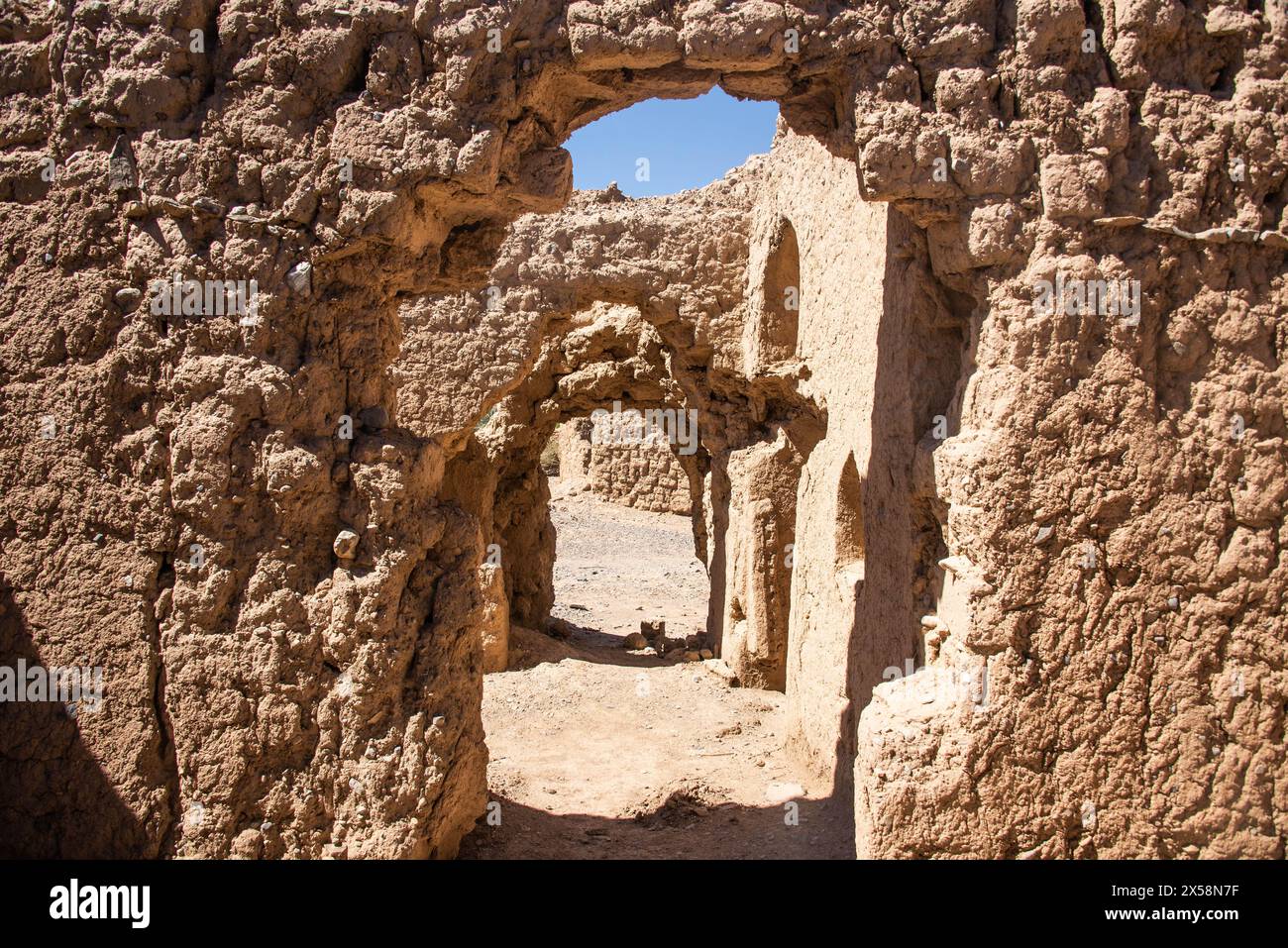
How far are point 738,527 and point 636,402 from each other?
3.42 metres

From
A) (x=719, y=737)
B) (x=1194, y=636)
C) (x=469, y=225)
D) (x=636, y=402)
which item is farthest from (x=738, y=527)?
(x=1194, y=636)

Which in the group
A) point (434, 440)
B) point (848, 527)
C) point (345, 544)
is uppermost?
point (434, 440)

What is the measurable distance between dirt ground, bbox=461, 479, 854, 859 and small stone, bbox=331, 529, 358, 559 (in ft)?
6.82

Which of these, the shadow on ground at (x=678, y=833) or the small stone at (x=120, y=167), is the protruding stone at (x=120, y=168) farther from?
the shadow on ground at (x=678, y=833)

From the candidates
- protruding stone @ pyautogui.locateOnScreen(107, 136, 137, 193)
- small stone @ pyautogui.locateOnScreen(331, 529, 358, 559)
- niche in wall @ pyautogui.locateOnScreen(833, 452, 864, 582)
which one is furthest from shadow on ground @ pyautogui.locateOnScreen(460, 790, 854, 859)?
protruding stone @ pyautogui.locateOnScreen(107, 136, 137, 193)

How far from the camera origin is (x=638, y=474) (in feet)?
72.0

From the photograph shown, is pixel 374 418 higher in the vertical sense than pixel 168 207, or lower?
Result: lower

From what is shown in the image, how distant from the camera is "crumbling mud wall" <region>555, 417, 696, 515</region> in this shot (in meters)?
21.7

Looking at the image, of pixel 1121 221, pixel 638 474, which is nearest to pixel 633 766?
pixel 1121 221

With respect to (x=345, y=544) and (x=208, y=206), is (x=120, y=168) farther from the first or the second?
(x=345, y=544)

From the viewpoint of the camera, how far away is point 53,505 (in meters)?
4.57

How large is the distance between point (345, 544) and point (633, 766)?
4548 mm

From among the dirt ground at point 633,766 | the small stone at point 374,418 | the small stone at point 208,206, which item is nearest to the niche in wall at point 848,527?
the dirt ground at point 633,766

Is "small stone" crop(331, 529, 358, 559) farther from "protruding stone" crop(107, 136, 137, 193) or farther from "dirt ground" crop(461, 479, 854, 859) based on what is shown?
"dirt ground" crop(461, 479, 854, 859)
